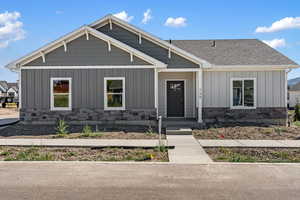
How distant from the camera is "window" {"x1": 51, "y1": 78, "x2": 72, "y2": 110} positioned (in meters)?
13.7

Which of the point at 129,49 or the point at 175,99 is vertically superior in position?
the point at 129,49

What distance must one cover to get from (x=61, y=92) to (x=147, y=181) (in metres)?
9.41

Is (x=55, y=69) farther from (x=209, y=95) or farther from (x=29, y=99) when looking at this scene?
(x=209, y=95)

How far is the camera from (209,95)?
1477cm

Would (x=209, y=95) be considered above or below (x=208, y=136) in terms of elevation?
above

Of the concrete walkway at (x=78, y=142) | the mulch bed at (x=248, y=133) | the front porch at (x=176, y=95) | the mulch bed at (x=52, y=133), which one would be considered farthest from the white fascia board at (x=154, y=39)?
the concrete walkway at (x=78, y=142)

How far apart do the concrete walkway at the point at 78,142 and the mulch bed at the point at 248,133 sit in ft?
8.99

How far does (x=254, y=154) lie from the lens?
323 inches

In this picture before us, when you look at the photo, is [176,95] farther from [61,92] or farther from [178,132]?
[61,92]

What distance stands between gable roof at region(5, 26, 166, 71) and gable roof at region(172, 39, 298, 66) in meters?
3.90

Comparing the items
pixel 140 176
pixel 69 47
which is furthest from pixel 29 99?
pixel 140 176

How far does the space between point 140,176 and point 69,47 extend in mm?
9536

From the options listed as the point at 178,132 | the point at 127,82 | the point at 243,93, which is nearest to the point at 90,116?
the point at 127,82

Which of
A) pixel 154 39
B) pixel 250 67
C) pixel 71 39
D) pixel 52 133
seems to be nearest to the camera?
pixel 52 133
